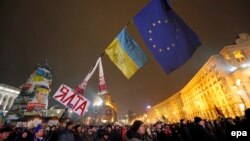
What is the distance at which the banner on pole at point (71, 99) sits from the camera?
6179 millimetres

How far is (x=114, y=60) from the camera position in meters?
8.38

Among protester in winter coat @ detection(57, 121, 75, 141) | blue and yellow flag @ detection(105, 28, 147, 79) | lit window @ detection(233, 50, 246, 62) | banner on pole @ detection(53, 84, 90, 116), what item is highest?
lit window @ detection(233, 50, 246, 62)

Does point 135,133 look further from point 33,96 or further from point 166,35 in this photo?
point 33,96

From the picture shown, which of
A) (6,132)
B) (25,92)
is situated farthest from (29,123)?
(6,132)

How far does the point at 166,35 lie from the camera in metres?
7.43

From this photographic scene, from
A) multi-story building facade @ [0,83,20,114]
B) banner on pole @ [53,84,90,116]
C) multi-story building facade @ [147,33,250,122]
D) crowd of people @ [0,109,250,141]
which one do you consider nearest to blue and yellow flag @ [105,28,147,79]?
banner on pole @ [53,84,90,116]

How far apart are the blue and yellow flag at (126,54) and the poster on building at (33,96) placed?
6286 cm

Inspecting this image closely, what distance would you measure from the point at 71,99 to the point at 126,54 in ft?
11.7

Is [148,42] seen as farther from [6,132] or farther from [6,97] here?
[6,97]

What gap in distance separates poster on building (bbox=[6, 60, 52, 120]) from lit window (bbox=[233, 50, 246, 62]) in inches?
2654

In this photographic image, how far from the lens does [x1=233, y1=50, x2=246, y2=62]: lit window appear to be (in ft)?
152

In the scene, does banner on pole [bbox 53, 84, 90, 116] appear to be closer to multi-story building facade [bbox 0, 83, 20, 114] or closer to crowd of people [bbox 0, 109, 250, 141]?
crowd of people [bbox 0, 109, 250, 141]

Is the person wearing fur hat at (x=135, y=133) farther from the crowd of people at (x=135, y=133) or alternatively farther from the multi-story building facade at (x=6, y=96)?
the multi-story building facade at (x=6, y=96)

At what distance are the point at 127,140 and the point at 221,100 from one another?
52.6 meters
